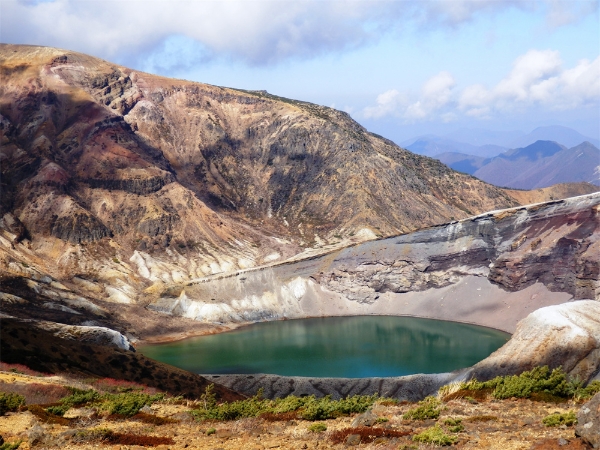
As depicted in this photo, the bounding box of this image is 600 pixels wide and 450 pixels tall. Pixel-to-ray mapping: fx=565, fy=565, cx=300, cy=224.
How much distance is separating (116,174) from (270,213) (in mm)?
36398

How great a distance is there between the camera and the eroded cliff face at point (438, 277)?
82.0 meters

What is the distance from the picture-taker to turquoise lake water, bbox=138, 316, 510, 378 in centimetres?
6309

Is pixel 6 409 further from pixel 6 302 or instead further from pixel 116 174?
pixel 116 174

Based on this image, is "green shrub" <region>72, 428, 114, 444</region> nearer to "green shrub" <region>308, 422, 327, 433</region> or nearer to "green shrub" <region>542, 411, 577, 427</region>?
"green shrub" <region>308, 422, 327, 433</region>

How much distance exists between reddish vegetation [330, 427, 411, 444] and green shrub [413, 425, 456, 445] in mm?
1105

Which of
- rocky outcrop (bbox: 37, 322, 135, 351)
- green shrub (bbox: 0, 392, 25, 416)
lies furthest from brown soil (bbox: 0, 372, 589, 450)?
rocky outcrop (bbox: 37, 322, 135, 351)

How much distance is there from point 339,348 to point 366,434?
55.8 m

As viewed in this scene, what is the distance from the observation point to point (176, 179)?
13112 cm

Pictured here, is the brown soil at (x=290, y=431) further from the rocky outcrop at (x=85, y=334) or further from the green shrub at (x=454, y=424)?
the rocky outcrop at (x=85, y=334)

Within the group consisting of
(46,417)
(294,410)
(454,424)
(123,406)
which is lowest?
(454,424)

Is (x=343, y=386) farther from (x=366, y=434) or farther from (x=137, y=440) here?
(x=137, y=440)

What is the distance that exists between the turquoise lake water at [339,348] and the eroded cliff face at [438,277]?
4.23m

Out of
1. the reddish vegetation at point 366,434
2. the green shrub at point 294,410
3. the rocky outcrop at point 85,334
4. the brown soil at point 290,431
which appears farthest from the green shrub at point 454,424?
the rocky outcrop at point 85,334

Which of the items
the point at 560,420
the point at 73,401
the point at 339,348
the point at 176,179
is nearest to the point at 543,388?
the point at 560,420
